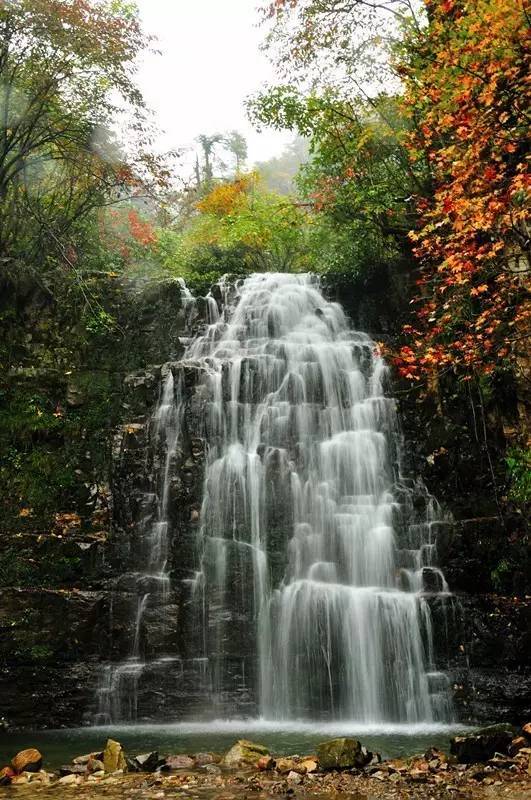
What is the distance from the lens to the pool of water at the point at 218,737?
25.3 ft

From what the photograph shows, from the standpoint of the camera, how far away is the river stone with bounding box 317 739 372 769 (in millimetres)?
6371

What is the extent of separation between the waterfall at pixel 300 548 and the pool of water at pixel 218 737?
0.46 m

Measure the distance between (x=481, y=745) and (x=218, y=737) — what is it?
374 centimetres

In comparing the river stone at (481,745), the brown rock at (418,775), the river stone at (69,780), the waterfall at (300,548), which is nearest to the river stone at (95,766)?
the river stone at (69,780)

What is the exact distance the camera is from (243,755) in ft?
22.2

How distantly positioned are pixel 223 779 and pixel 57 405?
9.05 metres

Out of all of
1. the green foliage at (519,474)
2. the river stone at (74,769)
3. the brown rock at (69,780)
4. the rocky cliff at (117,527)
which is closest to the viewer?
the brown rock at (69,780)

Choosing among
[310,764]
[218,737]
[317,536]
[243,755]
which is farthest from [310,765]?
[317,536]

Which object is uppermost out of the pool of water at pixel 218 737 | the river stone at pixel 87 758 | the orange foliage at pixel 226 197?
the orange foliage at pixel 226 197

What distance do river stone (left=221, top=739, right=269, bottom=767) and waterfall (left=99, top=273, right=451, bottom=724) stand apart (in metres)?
2.87

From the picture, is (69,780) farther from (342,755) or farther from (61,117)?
(61,117)

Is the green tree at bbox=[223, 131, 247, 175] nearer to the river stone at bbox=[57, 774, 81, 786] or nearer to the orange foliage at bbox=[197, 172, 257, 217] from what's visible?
the orange foliage at bbox=[197, 172, 257, 217]

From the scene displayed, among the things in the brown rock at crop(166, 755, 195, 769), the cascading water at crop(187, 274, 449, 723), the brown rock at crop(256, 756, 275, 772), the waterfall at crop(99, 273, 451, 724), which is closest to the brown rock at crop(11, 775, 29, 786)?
the brown rock at crop(166, 755, 195, 769)

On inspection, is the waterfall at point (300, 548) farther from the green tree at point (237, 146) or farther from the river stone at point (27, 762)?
the green tree at point (237, 146)
